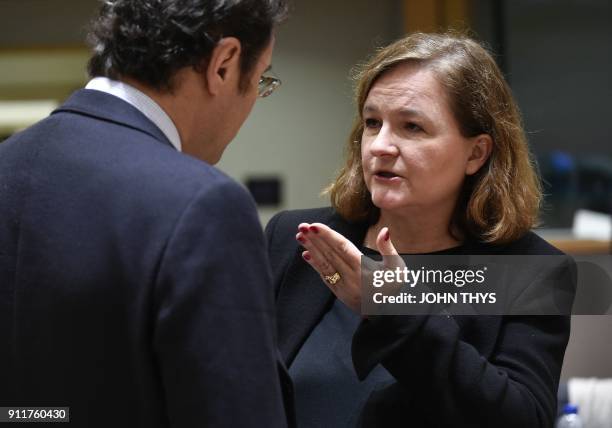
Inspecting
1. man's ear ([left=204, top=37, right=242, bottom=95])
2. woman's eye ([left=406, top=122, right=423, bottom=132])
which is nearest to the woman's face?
woman's eye ([left=406, top=122, right=423, bottom=132])

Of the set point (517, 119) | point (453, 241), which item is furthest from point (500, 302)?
point (517, 119)

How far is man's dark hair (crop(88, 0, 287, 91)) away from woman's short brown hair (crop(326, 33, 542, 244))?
1.98ft

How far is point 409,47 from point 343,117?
2.94 metres

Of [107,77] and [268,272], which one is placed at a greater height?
[107,77]

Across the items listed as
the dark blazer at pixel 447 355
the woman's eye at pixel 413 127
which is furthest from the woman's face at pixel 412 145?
the dark blazer at pixel 447 355

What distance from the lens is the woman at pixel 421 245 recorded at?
4.35 ft

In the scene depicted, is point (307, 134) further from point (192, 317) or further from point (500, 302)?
point (192, 317)

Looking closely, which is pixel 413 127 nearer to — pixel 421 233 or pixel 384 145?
pixel 384 145

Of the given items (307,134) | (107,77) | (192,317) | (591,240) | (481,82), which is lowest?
(591,240)

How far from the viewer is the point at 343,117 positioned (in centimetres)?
457

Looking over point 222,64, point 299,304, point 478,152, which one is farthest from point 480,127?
point 222,64

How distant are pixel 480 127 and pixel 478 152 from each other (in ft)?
0.18

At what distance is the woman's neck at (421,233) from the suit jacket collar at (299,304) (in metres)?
0.10

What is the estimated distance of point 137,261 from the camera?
93 centimetres
